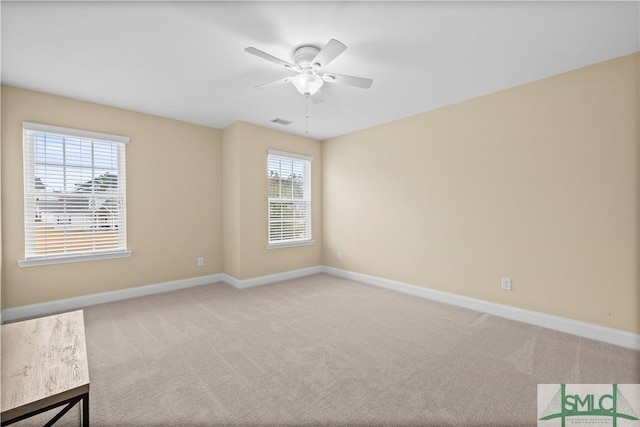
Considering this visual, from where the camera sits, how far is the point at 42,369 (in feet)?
4.33

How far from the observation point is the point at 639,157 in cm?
244

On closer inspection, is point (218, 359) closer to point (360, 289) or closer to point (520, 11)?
point (360, 289)

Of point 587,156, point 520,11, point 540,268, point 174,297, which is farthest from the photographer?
point 174,297

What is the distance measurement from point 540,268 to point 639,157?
4.12ft

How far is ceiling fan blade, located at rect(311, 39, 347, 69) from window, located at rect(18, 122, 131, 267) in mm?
2992

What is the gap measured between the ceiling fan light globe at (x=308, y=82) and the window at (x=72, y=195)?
264 cm

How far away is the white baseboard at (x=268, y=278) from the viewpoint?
4.37 meters

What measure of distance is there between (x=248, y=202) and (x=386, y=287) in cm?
251

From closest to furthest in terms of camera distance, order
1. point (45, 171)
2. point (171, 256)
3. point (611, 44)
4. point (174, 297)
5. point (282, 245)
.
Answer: point (611, 44) → point (45, 171) → point (174, 297) → point (171, 256) → point (282, 245)

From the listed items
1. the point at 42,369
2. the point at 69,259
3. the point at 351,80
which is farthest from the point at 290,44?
the point at 69,259

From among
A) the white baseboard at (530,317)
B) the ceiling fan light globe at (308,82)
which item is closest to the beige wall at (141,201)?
the ceiling fan light globe at (308,82)

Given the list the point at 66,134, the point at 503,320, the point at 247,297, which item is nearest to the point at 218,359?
the point at 247,297

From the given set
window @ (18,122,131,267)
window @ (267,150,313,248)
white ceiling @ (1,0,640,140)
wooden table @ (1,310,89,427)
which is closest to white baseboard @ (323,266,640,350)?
window @ (267,150,313,248)

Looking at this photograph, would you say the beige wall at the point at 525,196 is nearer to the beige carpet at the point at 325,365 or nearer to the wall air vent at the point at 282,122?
the beige carpet at the point at 325,365
